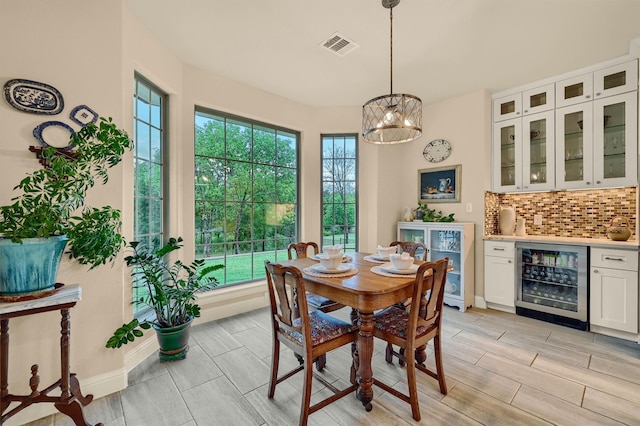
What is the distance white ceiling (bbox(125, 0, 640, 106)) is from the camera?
212 cm

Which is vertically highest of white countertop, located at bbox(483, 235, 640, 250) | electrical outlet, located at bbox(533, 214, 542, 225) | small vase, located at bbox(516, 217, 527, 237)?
electrical outlet, located at bbox(533, 214, 542, 225)

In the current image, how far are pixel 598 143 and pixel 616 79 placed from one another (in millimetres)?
653

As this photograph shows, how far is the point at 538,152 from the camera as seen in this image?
3.35 m

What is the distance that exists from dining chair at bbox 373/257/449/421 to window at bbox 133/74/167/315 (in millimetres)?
2172

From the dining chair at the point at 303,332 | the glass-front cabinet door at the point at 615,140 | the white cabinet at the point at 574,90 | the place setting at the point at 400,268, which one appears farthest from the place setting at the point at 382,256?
the white cabinet at the point at 574,90

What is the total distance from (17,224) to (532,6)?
3.63m

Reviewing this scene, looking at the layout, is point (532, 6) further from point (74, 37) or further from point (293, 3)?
point (74, 37)

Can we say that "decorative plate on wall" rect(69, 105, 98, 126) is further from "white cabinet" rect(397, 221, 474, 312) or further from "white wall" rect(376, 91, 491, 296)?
"white cabinet" rect(397, 221, 474, 312)

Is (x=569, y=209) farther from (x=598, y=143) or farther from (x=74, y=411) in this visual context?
(x=74, y=411)

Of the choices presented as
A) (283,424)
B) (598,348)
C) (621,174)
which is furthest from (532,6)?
(283,424)

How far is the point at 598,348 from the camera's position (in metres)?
2.48

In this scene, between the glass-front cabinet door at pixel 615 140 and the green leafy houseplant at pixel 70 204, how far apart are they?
4.34 metres

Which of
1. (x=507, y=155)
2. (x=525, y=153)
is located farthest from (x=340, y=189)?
(x=525, y=153)

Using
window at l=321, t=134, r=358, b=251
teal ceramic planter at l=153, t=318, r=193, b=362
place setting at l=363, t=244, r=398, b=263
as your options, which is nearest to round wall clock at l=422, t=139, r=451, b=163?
window at l=321, t=134, r=358, b=251
